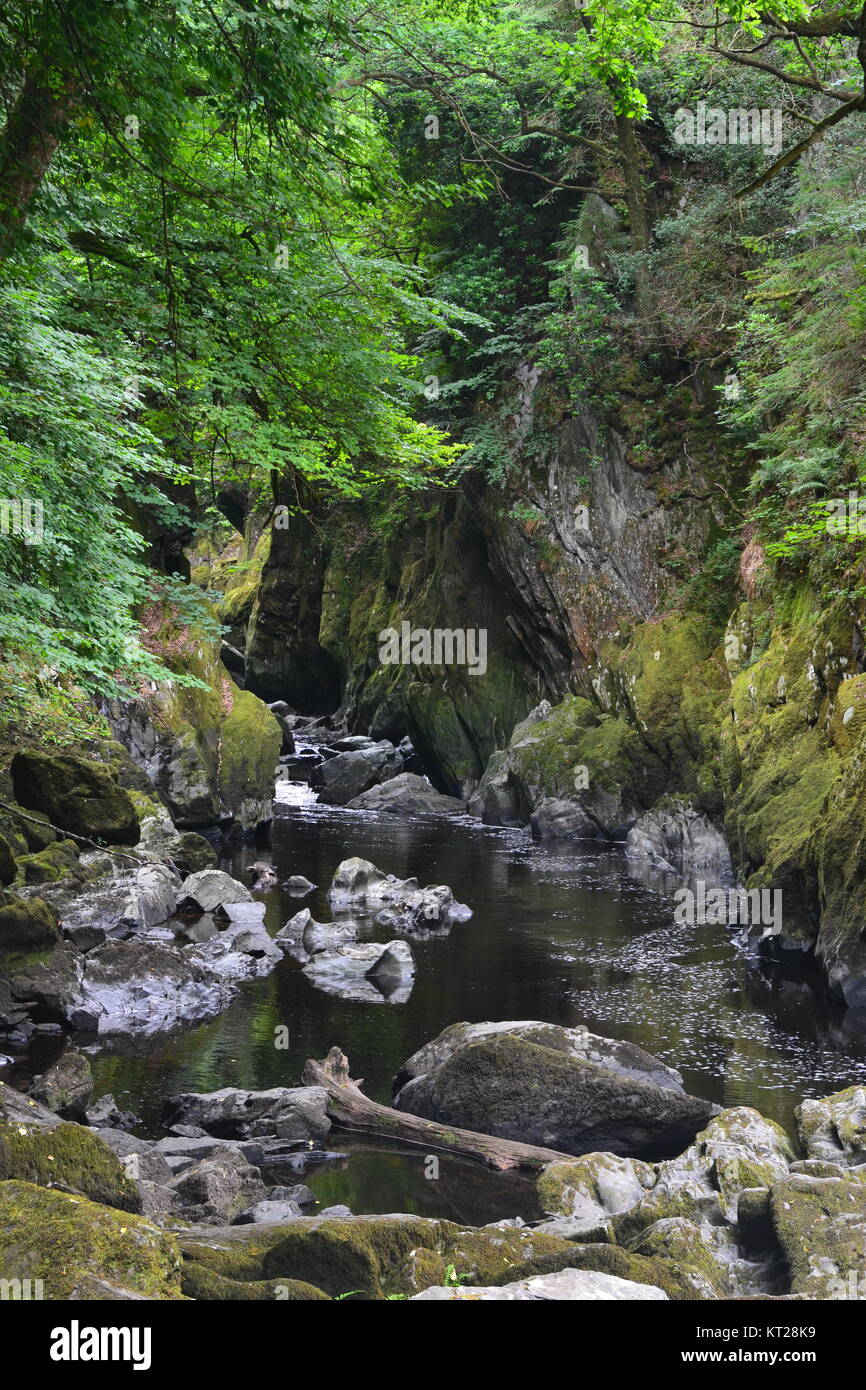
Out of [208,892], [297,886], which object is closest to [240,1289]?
[208,892]

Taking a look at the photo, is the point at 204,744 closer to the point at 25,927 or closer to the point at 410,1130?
the point at 25,927

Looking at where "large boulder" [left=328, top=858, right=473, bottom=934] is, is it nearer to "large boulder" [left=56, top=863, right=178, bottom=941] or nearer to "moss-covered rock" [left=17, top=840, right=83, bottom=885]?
"large boulder" [left=56, top=863, right=178, bottom=941]

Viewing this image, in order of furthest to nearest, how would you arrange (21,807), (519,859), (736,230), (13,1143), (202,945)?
(736,230) < (519,859) < (21,807) < (202,945) < (13,1143)

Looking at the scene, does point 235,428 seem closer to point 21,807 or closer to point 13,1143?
point 13,1143

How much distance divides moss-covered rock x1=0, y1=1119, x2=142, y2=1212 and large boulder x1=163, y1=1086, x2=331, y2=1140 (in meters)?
3.03

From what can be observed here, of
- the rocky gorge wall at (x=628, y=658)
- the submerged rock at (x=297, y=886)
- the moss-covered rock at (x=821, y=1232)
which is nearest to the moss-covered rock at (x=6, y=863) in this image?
the submerged rock at (x=297, y=886)

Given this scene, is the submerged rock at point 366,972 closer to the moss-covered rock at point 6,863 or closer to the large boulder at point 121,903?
the large boulder at point 121,903

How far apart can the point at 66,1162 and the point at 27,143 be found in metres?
6.00

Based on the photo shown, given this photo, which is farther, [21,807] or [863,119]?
[863,119]

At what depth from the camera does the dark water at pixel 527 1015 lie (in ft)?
28.7

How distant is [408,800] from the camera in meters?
28.2

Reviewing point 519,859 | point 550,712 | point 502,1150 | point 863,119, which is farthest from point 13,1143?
point 550,712

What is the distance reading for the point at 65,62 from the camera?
230 inches

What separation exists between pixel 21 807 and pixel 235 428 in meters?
7.90
